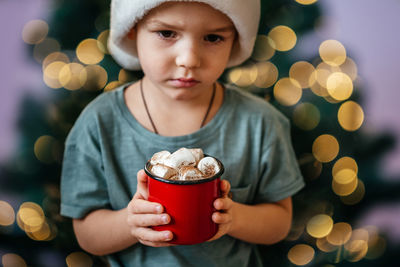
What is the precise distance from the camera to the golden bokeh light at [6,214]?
1082 mm

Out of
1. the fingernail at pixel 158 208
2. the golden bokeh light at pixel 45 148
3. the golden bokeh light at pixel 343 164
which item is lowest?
the golden bokeh light at pixel 343 164

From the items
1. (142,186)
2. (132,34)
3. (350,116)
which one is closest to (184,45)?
(132,34)

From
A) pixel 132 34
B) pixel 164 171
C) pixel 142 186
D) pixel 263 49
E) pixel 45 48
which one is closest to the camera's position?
pixel 164 171

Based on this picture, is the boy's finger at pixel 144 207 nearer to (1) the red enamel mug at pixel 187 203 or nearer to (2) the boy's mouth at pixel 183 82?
(1) the red enamel mug at pixel 187 203

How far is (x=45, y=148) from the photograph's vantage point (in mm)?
1058

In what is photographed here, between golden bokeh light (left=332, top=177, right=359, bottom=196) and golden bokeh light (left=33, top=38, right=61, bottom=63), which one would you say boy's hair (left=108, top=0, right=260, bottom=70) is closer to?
golden bokeh light (left=33, top=38, right=61, bottom=63)

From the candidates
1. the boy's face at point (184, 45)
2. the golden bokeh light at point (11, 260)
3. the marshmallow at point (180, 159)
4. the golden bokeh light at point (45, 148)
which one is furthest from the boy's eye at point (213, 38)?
the golden bokeh light at point (11, 260)

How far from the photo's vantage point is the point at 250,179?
101 centimetres

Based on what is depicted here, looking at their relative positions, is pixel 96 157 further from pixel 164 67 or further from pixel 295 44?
pixel 295 44

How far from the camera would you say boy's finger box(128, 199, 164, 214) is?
0.70 meters

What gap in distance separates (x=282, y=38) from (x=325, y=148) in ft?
1.12

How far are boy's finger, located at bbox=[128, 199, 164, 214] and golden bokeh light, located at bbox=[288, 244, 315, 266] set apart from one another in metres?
0.61

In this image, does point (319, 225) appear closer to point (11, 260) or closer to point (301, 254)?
point (301, 254)

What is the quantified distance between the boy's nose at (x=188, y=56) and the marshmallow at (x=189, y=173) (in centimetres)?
24
